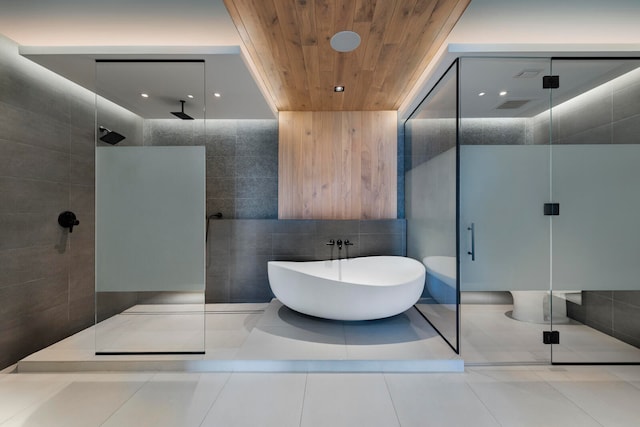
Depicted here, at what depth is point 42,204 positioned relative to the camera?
248 cm

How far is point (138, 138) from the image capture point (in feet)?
7.48

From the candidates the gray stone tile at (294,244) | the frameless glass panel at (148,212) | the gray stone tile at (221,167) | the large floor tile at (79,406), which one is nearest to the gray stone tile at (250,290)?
the gray stone tile at (294,244)

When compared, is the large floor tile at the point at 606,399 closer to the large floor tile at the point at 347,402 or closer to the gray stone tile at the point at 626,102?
the large floor tile at the point at 347,402

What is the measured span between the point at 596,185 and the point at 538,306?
112 cm

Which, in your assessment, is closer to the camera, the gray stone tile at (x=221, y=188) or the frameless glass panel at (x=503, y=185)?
the frameless glass panel at (x=503, y=185)

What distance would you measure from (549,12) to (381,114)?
1.85 metres

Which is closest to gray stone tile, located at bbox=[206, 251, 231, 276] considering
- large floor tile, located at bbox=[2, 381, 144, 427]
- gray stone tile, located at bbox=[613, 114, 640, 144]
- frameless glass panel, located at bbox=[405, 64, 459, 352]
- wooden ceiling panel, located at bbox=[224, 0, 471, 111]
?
large floor tile, located at bbox=[2, 381, 144, 427]

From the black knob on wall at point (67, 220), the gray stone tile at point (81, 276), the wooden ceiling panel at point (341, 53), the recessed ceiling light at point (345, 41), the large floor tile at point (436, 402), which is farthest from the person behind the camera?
the gray stone tile at point (81, 276)

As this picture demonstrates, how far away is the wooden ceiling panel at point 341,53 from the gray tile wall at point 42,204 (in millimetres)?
1785

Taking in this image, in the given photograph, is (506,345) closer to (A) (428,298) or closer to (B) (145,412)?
(A) (428,298)

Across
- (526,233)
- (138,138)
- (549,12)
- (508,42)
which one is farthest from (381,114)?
(138,138)

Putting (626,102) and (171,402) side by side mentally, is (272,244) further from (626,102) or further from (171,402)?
(626,102)

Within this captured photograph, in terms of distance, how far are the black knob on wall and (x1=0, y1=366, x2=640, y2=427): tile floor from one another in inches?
46.3

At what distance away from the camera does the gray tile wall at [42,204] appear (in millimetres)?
2254
